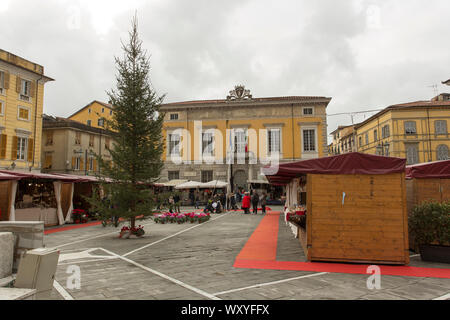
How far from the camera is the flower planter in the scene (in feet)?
21.4

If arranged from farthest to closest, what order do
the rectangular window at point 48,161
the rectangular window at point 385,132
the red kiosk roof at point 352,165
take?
the rectangular window at point 385,132, the rectangular window at point 48,161, the red kiosk roof at point 352,165

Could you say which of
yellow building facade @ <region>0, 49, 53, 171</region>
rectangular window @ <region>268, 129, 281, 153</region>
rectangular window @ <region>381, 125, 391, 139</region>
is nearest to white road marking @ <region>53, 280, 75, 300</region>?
yellow building facade @ <region>0, 49, 53, 171</region>

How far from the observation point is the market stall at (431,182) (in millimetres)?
7469

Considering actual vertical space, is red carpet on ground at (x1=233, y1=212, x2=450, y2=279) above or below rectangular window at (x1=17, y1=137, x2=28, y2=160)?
below

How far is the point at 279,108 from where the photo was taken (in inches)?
1307

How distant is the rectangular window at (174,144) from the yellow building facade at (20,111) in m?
13.2

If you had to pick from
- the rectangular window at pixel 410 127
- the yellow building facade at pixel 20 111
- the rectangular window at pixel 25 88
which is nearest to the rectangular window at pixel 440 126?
the rectangular window at pixel 410 127

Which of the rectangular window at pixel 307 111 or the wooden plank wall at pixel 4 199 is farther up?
the rectangular window at pixel 307 111

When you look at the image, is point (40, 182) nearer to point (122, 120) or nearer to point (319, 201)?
point (122, 120)

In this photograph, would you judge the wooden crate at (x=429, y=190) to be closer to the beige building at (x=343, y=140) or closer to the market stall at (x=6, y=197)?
the market stall at (x=6, y=197)

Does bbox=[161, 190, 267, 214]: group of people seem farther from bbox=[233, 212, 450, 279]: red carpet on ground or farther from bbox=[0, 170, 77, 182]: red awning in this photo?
bbox=[233, 212, 450, 279]: red carpet on ground

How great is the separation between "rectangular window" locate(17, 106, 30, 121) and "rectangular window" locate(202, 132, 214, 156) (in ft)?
56.4

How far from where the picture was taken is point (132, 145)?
11016 millimetres
